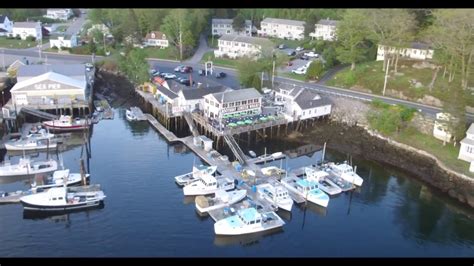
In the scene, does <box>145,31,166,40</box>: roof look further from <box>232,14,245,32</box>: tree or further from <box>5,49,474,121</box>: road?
<box>232,14,245,32</box>: tree

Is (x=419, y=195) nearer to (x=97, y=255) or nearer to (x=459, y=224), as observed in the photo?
(x=459, y=224)

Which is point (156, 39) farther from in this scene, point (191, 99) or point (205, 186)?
point (205, 186)

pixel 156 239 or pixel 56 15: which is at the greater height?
pixel 56 15

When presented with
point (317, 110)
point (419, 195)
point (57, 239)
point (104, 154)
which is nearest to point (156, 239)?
point (57, 239)

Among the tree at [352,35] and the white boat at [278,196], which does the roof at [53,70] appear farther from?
the tree at [352,35]

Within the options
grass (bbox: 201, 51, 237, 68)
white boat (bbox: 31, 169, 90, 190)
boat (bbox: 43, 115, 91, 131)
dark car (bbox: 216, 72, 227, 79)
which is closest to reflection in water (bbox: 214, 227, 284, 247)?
white boat (bbox: 31, 169, 90, 190)

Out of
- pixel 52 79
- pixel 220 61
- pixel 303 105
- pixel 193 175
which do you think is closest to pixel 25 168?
pixel 193 175
